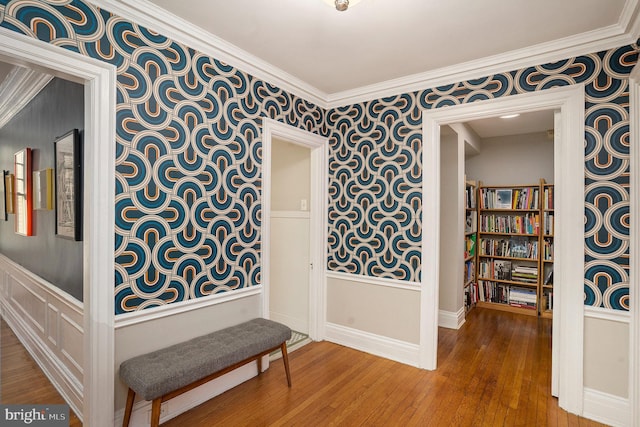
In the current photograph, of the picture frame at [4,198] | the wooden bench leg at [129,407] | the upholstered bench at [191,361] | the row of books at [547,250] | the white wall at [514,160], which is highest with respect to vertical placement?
the white wall at [514,160]

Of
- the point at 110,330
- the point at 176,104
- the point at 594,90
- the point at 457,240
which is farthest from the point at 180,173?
the point at 457,240

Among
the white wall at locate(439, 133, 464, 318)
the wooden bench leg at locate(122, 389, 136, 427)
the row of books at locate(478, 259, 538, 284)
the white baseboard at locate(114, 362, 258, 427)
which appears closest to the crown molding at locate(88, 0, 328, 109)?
the white wall at locate(439, 133, 464, 318)

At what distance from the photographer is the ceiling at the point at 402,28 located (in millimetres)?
1877

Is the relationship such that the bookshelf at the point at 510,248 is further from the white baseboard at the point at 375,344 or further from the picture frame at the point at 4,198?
the picture frame at the point at 4,198

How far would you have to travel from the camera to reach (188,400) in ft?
7.19

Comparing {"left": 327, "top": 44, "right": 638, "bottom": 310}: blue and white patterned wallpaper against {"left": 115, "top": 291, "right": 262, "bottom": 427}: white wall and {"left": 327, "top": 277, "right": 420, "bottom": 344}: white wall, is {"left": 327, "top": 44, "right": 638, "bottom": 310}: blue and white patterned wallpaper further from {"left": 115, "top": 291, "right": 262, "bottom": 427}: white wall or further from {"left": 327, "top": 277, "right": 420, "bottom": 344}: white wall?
{"left": 115, "top": 291, "right": 262, "bottom": 427}: white wall

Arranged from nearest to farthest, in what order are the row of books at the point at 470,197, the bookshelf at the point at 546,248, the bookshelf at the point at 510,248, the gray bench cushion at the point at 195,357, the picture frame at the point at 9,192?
the gray bench cushion at the point at 195,357, the picture frame at the point at 9,192, the bookshelf at the point at 546,248, the bookshelf at the point at 510,248, the row of books at the point at 470,197

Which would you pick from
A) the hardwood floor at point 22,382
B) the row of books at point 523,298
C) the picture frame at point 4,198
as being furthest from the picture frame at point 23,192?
the row of books at point 523,298

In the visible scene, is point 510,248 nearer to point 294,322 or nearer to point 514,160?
point 514,160

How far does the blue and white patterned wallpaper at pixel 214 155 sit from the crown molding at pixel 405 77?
2.1 inches

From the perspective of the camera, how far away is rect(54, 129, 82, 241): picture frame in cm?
215

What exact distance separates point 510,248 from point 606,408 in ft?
Result: 9.27

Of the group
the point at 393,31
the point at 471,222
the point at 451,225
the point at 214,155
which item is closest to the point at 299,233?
the point at 214,155

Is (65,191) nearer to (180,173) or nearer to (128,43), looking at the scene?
(180,173)
